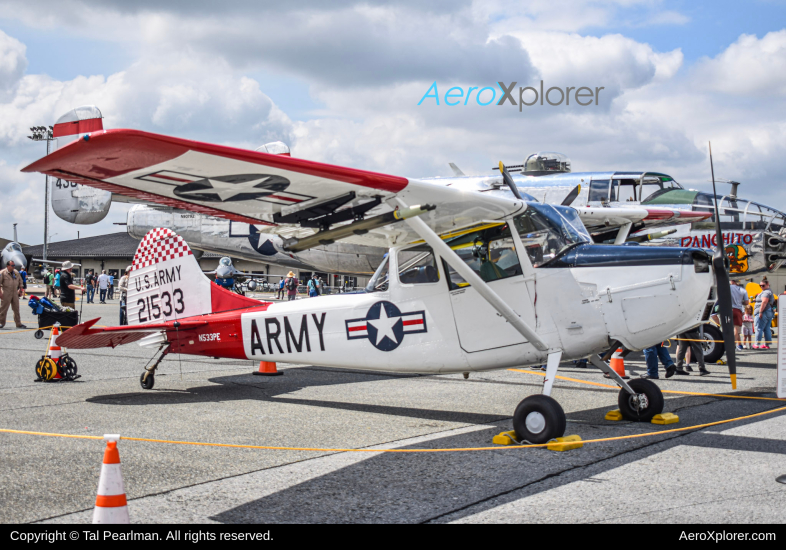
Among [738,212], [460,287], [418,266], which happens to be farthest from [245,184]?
[738,212]

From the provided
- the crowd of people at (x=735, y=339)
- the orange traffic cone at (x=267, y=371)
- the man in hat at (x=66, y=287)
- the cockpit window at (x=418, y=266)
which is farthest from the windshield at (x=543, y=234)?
the man in hat at (x=66, y=287)

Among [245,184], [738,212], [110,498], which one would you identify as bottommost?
[110,498]

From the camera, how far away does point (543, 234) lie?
20.4 feet

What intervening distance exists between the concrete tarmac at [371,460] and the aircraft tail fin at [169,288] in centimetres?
109

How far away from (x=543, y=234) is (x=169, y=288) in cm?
537

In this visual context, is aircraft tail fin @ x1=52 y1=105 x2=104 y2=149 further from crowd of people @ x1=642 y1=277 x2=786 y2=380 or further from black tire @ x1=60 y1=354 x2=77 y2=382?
crowd of people @ x1=642 y1=277 x2=786 y2=380

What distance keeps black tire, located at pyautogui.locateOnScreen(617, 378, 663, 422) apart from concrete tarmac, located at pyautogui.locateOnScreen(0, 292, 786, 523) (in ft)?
0.63

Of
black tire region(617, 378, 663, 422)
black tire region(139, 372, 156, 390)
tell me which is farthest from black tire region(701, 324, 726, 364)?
black tire region(139, 372, 156, 390)

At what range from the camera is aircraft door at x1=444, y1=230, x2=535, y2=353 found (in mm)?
6199

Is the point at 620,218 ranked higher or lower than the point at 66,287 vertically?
lower

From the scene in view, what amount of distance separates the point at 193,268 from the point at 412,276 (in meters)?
3.63

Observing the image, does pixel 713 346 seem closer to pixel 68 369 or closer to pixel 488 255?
pixel 488 255

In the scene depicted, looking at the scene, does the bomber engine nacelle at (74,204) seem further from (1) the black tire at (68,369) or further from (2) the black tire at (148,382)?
(2) the black tire at (148,382)

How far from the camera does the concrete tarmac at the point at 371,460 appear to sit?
382cm
